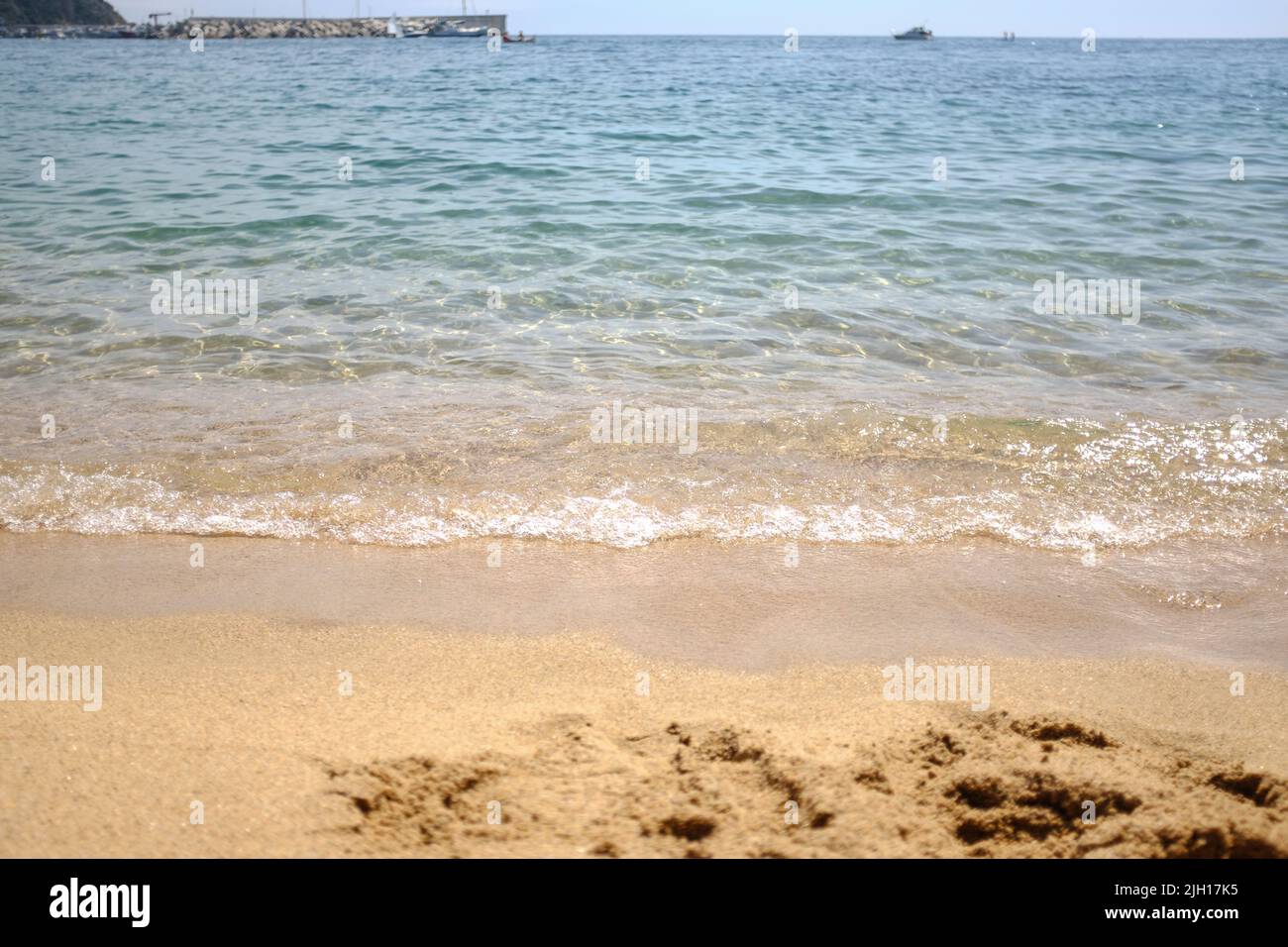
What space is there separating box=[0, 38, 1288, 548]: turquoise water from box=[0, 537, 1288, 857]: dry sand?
0.82 metres

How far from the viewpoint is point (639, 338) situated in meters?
6.32

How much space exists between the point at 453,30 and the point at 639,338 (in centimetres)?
9852

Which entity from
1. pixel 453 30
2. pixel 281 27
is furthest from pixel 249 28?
pixel 453 30

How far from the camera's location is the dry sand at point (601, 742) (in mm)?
1983

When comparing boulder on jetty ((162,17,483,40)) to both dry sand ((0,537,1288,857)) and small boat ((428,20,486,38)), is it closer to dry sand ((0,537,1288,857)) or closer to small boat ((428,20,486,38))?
small boat ((428,20,486,38))

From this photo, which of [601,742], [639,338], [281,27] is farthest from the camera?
[281,27]

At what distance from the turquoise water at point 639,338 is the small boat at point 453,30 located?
84913 millimetres

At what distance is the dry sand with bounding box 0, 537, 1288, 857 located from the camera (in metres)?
1.98

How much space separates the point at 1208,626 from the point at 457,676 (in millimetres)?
2567

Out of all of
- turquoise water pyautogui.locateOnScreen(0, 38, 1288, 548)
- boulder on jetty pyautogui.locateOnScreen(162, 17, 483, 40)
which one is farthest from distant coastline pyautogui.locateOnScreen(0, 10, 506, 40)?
turquoise water pyautogui.locateOnScreen(0, 38, 1288, 548)

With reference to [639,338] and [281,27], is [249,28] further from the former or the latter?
[639,338]

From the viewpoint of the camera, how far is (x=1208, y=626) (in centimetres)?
313

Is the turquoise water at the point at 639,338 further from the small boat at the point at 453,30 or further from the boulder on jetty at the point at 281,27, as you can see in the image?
the small boat at the point at 453,30

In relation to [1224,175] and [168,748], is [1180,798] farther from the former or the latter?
[1224,175]
